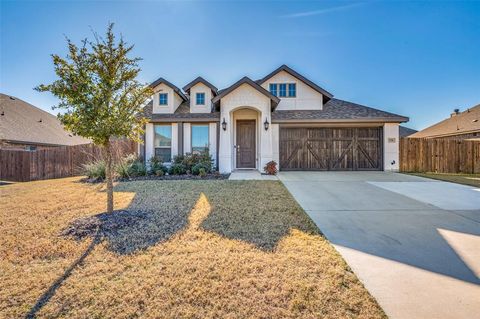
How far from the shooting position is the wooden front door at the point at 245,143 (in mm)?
12609

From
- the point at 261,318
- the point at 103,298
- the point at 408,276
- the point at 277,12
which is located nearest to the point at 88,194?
the point at 103,298

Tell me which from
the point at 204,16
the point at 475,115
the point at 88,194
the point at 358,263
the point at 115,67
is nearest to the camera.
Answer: the point at 358,263

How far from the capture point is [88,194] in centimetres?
731

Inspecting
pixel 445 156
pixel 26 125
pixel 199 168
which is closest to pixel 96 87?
pixel 199 168

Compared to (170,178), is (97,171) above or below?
above

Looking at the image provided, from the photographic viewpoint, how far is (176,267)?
288cm

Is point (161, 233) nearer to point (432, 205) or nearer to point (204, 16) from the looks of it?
point (432, 205)

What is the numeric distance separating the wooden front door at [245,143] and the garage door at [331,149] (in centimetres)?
165

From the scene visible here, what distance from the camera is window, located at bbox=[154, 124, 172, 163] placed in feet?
41.0

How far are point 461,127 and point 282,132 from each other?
16.1 meters

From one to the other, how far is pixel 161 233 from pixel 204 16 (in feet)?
33.0

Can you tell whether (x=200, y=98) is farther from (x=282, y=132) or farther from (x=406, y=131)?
(x=406, y=131)

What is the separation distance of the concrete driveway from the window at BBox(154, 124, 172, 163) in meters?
8.09

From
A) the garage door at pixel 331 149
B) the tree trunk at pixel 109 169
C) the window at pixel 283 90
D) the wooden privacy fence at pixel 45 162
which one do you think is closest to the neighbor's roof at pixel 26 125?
the wooden privacy fence at pixel 45 162
